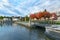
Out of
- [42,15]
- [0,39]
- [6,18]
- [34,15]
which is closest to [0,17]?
[6,18]

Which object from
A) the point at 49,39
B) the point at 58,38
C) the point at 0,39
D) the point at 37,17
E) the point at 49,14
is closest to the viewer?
the point at 58,38

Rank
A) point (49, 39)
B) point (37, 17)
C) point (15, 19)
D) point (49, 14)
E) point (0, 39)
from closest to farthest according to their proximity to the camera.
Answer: point (49, 39)
point (0, 39)
point (49, 14)
point (37, 17)
point (15, 19)

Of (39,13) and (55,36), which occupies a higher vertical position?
(39,13)

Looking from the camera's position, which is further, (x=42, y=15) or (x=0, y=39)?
(x=42, y=15)

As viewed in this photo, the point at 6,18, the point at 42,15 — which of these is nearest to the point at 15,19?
the point at 6,18

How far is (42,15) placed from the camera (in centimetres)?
4759

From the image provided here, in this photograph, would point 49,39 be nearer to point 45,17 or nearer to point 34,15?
point 45,17

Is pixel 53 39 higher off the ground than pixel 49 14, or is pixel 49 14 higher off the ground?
pixel 49 14

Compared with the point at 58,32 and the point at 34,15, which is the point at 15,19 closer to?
the point at 34,15

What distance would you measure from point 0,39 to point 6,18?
219 feet

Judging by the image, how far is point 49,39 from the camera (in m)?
12.8

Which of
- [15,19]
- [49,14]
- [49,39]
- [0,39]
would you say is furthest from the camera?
[15,19]

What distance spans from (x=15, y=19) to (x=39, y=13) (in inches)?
1290

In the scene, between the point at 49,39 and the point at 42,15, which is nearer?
the point at 49,39
